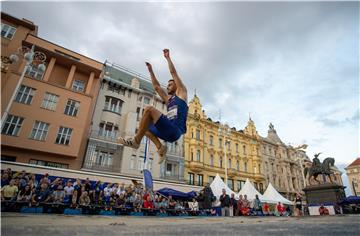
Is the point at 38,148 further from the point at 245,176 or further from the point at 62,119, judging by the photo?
the point at 245,176

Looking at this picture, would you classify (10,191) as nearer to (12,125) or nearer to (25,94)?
(12,125)

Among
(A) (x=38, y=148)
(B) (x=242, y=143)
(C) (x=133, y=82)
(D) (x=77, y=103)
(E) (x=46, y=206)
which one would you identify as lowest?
(E) (x=46, y=206)

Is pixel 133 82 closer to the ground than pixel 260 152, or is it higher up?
higher up

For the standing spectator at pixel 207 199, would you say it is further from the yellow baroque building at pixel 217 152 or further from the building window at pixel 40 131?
the building window at pixel 40 131

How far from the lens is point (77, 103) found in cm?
2138

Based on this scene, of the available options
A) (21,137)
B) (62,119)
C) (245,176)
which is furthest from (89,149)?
(245,176)

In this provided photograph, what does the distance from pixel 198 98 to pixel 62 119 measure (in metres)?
23.1

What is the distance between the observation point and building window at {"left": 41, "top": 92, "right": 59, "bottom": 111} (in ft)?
64.2

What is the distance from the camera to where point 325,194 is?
12.0 metres

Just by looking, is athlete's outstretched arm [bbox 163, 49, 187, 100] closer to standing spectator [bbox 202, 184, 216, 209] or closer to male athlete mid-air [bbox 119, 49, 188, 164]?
male athlete mid-air [bbox 119, 49, 188, 164]

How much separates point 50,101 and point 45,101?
0.40 metres

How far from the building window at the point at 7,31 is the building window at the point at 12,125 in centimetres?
872

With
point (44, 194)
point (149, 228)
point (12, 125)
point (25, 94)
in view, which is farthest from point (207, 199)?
point (25, 94)

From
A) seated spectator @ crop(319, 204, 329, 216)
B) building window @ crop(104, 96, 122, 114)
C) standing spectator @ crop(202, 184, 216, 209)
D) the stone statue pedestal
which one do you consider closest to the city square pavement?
seated spectator @ crop(319, 204, 329, 216)
